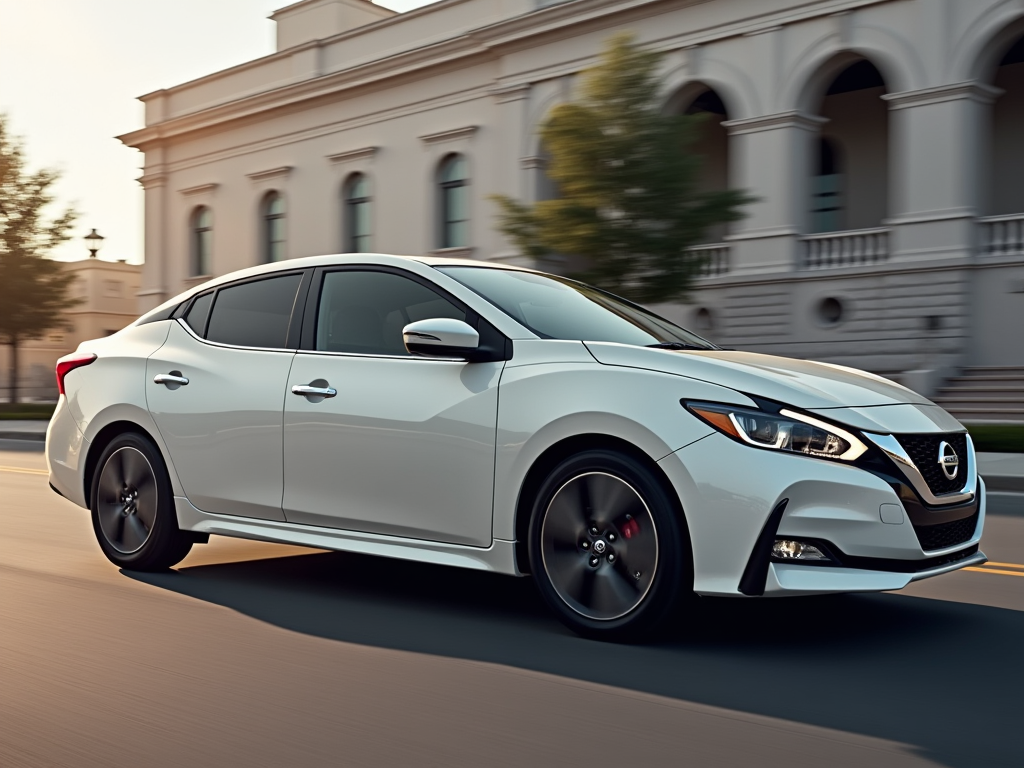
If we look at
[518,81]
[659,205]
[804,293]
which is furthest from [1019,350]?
[518,81]

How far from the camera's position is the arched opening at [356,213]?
34.4m

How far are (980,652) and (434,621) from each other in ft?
7.18

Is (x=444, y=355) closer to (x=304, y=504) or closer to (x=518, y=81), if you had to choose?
(x=304, y=504)

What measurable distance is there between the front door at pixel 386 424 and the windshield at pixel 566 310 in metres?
0.23

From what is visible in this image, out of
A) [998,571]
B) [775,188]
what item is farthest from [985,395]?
[998,571]

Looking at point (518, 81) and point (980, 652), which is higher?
point (518, 81)

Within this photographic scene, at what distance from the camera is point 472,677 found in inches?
167

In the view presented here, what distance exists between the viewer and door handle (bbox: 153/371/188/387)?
6.23 m

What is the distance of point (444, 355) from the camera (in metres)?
5.17

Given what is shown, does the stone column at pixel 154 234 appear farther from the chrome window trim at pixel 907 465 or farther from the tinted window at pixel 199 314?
the chrome window trim at pixel 907 465

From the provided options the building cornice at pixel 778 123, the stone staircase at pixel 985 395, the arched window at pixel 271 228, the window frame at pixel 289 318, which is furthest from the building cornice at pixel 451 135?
the window frame at pixel 289 318

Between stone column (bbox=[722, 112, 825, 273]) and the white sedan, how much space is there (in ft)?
61.5

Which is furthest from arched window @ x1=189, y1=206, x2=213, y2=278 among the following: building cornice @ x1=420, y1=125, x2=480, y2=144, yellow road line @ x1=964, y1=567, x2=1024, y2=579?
yellow road line @ x1=964, y1=567, x2=1024, y2=579

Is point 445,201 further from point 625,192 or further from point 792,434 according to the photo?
point 792,434
